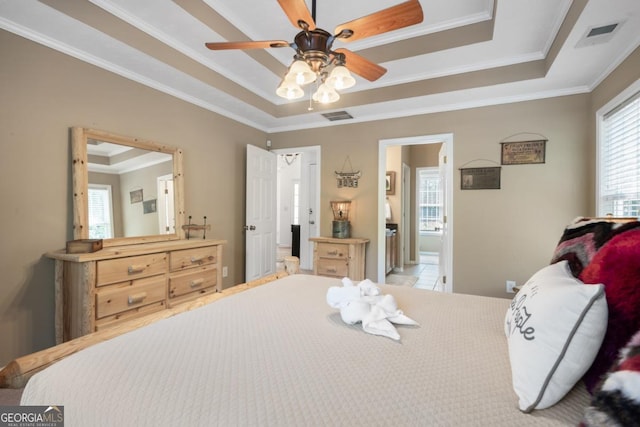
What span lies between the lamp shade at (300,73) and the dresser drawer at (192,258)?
72.7 inches

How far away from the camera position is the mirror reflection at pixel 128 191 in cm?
245

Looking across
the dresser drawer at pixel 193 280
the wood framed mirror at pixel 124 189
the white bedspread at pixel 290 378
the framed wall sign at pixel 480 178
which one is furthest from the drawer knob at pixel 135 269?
the framed wall sign at pixel 480 178

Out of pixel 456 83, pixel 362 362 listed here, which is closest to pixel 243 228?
pixel 456 83

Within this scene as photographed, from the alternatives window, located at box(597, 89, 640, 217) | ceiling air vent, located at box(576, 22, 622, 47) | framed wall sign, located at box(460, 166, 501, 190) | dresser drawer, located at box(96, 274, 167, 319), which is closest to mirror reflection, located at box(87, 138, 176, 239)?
dresser drawer, located at box(96, 274, 167, 319)

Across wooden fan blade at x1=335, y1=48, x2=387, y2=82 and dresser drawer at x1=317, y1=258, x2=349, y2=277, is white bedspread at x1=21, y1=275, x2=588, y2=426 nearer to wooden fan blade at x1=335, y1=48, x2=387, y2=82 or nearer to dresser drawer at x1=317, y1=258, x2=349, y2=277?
wooden fan blade at x1=335, y1=48, x2=387, y2=82

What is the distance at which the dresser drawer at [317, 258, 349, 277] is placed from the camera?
378cm

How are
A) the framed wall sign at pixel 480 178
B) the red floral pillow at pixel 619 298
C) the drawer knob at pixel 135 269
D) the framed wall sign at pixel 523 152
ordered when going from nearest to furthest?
the red floral pillow at pixel 619 298 → the drawer knob at pixel 135 269 → the framed wall sign at pixel 523 152 → the framed wall sign at pixel 480 178

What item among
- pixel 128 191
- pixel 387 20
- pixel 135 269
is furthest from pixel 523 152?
pixel 128 191

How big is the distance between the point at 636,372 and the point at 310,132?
4.17 metres

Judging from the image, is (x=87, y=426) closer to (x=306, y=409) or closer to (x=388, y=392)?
(x=306, y=409)

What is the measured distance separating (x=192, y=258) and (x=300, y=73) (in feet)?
6.50

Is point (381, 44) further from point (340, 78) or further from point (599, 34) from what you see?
point (599, 34)

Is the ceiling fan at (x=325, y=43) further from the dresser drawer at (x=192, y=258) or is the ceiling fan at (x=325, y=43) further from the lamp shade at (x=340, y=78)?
the dresser drawer at (x=192, y=258)

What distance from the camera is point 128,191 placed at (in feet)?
8.82
